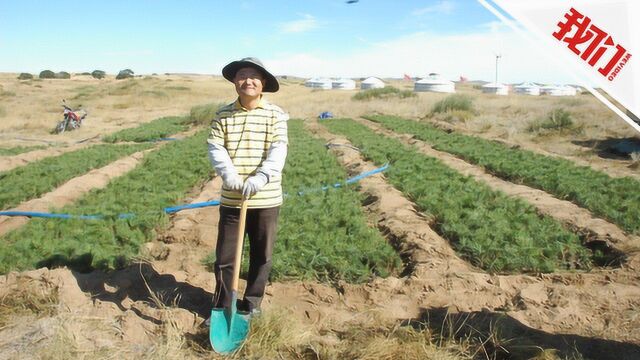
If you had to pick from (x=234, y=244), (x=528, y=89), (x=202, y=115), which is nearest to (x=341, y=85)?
(x=528, y=89)

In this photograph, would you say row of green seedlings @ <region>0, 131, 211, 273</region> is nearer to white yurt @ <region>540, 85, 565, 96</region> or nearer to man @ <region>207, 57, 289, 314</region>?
man @ <region>207, 57, 289, 314</region>

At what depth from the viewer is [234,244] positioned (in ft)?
12.1

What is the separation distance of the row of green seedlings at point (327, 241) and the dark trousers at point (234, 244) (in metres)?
1.30

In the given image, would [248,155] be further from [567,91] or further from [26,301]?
[567,91]

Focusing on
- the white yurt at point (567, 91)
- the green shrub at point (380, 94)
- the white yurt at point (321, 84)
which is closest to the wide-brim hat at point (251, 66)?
the green shrub at point (380, 94)

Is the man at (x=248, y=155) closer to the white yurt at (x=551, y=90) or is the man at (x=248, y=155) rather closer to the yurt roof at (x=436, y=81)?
the yurt roof at (x=436, y=81)

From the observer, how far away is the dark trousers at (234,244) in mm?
3623

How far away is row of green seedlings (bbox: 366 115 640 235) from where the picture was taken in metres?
7.39

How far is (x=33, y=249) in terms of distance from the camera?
5.56 meters

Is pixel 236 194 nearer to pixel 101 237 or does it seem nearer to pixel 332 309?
pixel 332 309

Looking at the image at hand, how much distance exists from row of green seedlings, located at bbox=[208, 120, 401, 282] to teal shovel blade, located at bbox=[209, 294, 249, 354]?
1.53m

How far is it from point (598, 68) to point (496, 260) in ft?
11.9

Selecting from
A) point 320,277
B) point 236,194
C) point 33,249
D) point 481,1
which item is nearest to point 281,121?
point 236,194

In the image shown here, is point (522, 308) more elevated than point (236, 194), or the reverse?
point (236, 194)
